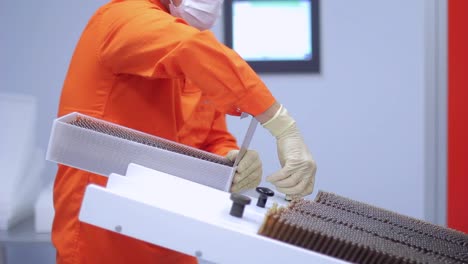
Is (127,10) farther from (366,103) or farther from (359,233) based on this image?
(366,103)

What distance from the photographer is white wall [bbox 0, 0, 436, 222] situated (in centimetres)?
256

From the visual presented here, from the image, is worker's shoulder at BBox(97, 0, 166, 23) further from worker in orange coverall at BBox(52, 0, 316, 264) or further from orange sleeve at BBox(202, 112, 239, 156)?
orange sleeve at BBox(202, 112, 239, 156)

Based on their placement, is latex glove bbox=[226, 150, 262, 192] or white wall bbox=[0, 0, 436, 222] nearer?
latex glove bbox=[226, 150, 262, 192]

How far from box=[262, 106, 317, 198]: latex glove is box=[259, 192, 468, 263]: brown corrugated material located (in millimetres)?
65

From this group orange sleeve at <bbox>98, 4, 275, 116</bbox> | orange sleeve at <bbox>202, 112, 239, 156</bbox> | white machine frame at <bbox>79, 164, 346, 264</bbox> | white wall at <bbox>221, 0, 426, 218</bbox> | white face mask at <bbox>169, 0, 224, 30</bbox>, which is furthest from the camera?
white wall at <bbox>221, 0, 426, 218</bbox>

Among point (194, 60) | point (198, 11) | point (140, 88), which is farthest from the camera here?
point (198, 11)

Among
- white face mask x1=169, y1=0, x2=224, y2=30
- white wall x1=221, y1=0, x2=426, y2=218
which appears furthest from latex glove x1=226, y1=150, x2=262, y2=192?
white wall x1=221, y1=0, x2=426, y2=218

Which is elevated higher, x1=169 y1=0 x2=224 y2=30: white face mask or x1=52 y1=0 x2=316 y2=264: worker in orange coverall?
x1=169 y1=0 x2=224 y2=30: white face mask

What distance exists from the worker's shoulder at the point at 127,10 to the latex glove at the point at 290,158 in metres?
0.28

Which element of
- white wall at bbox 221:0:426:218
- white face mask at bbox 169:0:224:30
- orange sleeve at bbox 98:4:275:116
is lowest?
white wall at bbox 221:0:426:218

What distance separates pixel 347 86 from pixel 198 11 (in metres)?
1.25

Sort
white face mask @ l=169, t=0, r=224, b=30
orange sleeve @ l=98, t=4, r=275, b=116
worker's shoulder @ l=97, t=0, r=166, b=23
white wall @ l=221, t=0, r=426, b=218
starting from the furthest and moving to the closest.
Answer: white wall @ l=221, t=0, r=426, b=218 < white face mask @ l=169, t=0, r=224, b=30 < worker's shoulder @ l=97, t=0, r=166, b=23 < orange sleeve @ l=98, t=4, r=275, b=116

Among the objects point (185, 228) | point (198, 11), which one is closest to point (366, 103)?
point (198, 11)

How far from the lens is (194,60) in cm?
101
